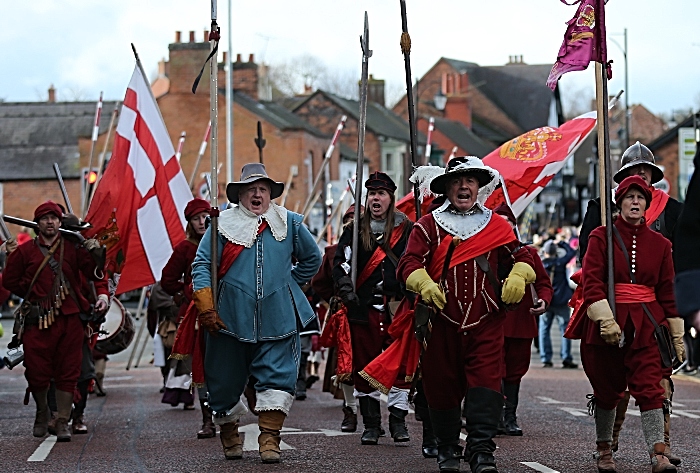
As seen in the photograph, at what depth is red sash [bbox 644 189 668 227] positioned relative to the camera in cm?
957

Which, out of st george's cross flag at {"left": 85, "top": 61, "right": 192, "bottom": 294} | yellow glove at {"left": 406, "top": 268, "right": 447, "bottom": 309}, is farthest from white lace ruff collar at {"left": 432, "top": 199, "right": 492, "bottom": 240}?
st george's cross flag at {"left": 85, "top": 61, "right": 192, "bottom": 294}

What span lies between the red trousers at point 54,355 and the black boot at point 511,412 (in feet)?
11.1

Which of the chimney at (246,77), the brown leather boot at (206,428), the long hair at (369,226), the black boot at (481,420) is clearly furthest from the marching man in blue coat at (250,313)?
the chimney at (246,77)

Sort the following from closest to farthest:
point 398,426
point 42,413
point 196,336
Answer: point 196,336 < point 398,426 < point 42,413

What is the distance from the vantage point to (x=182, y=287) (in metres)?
11.5

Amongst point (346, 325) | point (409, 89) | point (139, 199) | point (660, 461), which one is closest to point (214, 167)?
point (409, 89)

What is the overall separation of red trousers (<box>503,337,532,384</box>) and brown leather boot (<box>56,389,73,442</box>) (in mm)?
3414

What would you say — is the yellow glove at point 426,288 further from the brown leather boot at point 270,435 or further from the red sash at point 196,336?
the red sash at point 196,336

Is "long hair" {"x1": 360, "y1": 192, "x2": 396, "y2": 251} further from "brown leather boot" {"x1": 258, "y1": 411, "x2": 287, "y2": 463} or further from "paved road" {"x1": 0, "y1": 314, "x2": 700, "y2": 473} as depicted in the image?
"brown leather boot" {"x1": 258, "y1": 411, "x2": 287, "y2": 463}

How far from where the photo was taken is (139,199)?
1435cm

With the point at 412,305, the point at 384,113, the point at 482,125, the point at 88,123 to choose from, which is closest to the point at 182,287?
the point at 412,305

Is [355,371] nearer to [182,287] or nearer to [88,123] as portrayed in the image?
[182,287]

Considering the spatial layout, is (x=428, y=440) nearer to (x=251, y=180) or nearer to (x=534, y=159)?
(x=251, y=180)

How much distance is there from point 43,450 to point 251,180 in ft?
8.19
